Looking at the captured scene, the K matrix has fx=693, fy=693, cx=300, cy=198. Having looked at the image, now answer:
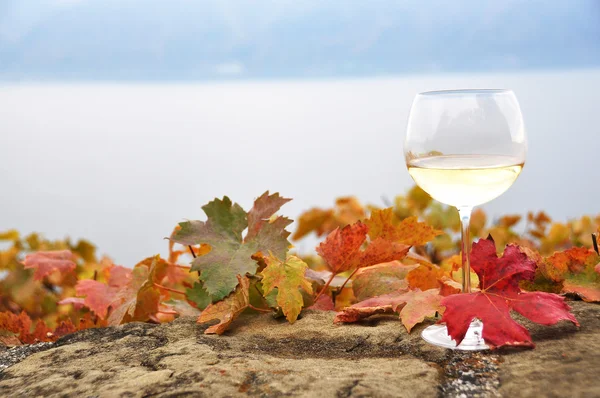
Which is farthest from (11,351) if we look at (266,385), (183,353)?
(266,385)

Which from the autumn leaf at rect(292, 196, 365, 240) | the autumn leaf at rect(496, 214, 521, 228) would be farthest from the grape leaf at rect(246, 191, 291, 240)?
the autumn leaf at rect(496, 214, 521, 228)

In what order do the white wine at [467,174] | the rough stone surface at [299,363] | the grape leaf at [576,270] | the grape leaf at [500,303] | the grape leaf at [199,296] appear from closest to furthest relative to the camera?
the rough stone surface at [299,363], the grape leaf at [500,303], the white wine at [467,174], the grape leaf at [576,270], the grape leaf at [199,296]

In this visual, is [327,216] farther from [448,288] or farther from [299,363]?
[299,363]

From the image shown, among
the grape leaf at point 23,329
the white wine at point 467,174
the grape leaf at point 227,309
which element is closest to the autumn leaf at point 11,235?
the grape leaf at point 23,329

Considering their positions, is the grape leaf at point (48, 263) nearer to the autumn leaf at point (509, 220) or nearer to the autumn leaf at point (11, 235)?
the autumn leaf at point (11, 235)

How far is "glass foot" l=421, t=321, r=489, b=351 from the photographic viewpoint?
1.14 meters

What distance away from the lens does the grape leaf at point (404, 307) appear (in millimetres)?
1243

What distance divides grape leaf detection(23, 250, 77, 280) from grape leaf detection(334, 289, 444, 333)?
0.80 metres

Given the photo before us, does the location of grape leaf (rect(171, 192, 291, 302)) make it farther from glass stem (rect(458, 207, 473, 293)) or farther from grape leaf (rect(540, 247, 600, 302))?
grape leaf (rect(540, 247, 600, 302))

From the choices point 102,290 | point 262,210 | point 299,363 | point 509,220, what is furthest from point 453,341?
point 509,220

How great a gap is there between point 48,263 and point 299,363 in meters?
0.91

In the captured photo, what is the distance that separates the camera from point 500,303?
1145 mm

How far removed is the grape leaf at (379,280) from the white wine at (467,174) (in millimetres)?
232

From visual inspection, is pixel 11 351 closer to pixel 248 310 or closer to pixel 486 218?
pixel 248 310
